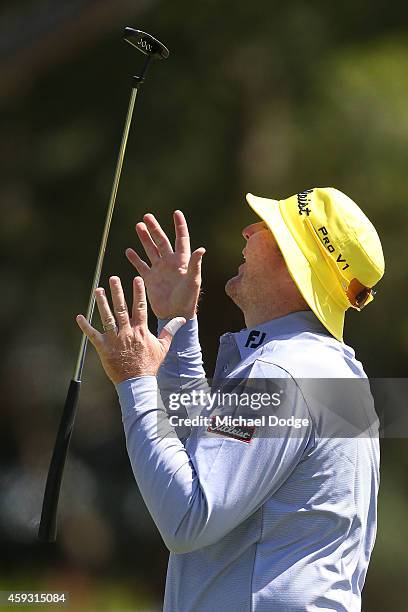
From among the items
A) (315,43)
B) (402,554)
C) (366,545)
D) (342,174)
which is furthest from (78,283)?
(366,545)

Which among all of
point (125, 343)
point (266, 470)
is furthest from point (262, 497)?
point (125, 343)

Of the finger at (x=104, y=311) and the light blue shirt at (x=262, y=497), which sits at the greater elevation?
the finger at (x=104, y=311)

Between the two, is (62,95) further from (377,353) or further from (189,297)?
(189,297)

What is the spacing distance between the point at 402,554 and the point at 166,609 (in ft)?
6.85

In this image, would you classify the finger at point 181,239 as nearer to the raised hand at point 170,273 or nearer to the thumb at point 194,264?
the raised hand at point 170,273

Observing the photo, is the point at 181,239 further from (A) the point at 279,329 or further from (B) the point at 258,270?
(A) the point at 279,329

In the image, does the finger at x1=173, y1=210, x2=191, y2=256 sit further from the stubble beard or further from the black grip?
the black grip

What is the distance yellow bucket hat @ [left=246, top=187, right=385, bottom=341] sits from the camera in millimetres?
1427

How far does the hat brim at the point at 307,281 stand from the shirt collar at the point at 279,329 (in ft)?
0.06

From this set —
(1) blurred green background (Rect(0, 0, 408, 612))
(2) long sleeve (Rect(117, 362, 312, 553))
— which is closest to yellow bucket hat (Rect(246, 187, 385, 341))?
(2) long sleeve (Rect(117, 362, 312, 553))

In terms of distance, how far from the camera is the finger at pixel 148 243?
61.4 inches

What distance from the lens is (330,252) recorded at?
145 centimetres

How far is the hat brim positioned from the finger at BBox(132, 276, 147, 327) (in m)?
0.24

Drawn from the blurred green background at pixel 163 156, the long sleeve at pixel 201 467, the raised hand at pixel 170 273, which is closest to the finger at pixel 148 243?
the raised hand at pixel 170 273
